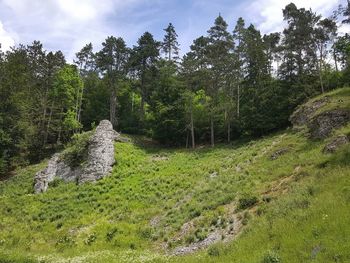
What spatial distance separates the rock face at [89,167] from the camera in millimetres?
35188

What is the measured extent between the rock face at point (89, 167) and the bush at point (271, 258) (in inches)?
1023

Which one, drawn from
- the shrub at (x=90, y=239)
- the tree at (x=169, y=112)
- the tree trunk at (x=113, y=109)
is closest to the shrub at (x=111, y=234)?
the shrub at (x=90, y=239)

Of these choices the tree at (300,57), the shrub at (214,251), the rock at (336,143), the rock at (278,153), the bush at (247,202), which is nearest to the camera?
the shrub at (214,251)

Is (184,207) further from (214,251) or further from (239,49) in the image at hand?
(239,49)

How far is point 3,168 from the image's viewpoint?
44406 mm

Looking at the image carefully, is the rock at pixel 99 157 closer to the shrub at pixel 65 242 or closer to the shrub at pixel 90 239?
the shrub at pixel 65 242

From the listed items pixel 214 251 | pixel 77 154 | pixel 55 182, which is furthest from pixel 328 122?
pixel 55 182

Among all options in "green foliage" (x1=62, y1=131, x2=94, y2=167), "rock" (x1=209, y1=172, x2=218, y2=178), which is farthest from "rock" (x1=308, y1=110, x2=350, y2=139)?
"green foliage" (x1=62, y1=131, x2=94, y2=167)

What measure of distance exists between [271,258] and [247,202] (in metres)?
8.34

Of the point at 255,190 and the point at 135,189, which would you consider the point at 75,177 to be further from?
the point at 255,190

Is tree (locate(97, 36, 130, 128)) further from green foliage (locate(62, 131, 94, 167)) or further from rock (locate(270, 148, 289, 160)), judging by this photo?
rock (locate(270, 148, 289, 160))

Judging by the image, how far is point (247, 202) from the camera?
1883 cm

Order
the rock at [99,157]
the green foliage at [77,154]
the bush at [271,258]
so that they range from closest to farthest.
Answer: the bush at [271,258], the rock at [99,157], the green foliage at [77,154]

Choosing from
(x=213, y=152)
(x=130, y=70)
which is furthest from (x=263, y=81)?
(x=130, y=70)
